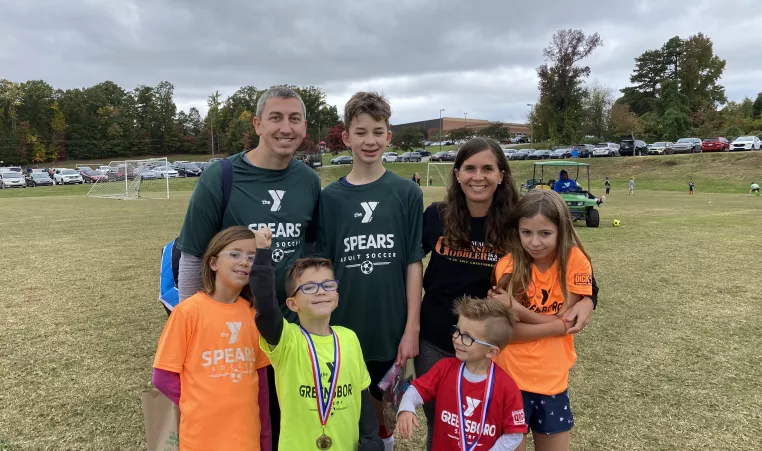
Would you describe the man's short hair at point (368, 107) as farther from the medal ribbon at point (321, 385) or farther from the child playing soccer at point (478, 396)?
the medal ribbon at point (321, 385)

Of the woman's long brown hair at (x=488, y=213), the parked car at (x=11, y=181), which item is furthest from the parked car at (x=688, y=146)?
the parked car at (x=11, y=181)

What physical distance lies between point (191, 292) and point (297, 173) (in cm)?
83

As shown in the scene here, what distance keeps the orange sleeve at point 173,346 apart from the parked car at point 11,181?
146 ft

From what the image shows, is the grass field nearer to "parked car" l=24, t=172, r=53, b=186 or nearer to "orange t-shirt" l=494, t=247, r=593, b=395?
"orange t-shirt" l=494, t=247, r=593, b=395

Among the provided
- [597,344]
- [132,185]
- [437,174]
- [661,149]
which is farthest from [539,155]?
[597,344]

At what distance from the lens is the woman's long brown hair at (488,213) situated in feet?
8.09

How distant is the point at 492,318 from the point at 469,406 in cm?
42

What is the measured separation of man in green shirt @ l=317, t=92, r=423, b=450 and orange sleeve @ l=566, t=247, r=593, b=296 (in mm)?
775

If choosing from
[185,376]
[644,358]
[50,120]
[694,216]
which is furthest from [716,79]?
[50,120]

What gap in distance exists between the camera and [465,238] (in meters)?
2.47

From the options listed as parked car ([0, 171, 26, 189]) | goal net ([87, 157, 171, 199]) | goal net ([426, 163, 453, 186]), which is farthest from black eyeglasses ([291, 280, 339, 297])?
parked car ([0, 171, 26, 189])

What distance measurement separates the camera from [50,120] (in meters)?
69.1

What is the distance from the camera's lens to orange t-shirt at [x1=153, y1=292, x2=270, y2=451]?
2.12 metres

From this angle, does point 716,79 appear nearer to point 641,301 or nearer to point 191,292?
point 641,301
